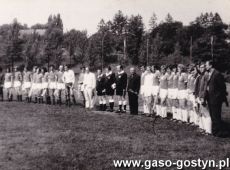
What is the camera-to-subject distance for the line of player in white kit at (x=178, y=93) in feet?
45.4

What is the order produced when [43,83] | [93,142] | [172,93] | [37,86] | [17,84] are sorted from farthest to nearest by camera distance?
[17,84] → [37,86] → [43,83] → [172,93] → [93,142]

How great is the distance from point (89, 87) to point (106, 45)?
6419cm

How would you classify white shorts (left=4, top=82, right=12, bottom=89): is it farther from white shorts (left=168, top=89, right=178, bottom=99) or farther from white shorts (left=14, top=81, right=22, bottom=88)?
white shorts (left=168, top=89, right=178, bottom=99)

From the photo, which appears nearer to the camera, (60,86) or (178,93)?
(178,93)

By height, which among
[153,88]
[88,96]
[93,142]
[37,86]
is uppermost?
[37,86]

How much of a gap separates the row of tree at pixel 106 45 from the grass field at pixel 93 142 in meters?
50.1

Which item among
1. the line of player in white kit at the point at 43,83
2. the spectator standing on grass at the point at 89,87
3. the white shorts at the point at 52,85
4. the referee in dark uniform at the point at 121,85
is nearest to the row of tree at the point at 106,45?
the line of player in white kit at the point at 43,83

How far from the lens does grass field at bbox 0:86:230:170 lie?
9.85m

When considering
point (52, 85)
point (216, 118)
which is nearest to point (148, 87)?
point (216, 118)

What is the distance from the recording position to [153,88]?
18.4 meters

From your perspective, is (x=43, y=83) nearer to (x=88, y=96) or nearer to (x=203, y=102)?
(x=88, y=96)

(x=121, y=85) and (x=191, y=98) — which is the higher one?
(x=121, y=85)

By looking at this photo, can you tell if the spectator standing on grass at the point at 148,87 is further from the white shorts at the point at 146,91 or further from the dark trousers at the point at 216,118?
the dark trousers at the point at 216,118

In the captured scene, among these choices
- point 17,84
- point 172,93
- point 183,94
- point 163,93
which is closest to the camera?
point 183,94
